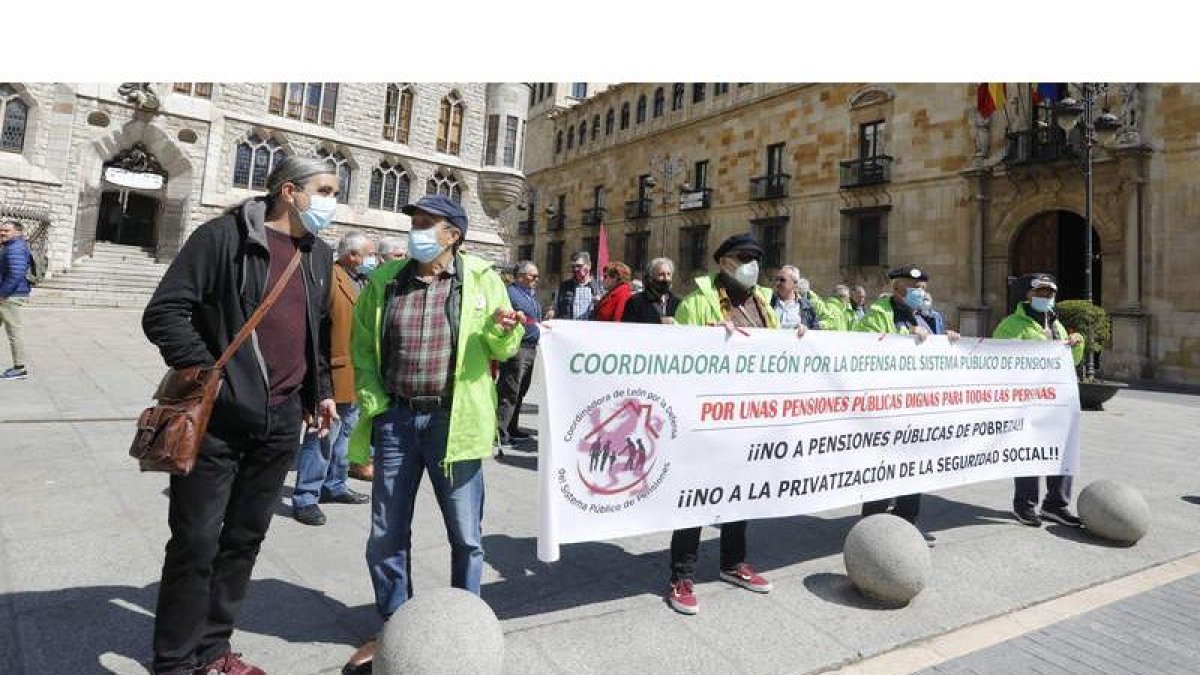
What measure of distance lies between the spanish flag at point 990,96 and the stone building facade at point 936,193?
1.18 metres

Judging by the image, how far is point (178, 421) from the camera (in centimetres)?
207

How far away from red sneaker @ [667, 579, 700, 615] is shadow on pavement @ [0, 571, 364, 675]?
1.49m

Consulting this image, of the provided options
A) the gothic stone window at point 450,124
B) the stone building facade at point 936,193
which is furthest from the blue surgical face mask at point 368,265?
the gothic stone window at point 450,124

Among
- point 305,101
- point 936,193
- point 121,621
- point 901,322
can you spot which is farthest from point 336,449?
point 936,193

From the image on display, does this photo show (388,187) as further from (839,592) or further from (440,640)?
(440,640)

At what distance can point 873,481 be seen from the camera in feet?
13.0

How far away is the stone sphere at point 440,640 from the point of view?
2168 mm

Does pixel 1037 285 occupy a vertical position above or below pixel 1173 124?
below

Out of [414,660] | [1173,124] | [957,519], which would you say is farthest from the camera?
[1173,124]

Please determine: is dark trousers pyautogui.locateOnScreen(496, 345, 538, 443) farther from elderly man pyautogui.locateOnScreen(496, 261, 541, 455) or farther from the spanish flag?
the spanish flag

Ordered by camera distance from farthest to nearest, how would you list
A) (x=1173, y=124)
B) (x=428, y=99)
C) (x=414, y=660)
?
(x=428, y=99), (x=1173, y=124), (x=414, y=660)

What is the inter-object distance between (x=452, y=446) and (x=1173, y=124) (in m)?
24.8

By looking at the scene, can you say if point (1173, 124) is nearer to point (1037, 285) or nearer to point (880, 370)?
point (1037, 285)

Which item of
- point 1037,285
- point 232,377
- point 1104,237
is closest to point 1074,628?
point 1037,285
